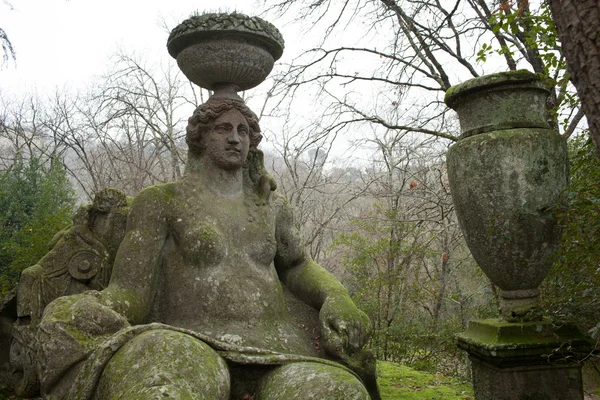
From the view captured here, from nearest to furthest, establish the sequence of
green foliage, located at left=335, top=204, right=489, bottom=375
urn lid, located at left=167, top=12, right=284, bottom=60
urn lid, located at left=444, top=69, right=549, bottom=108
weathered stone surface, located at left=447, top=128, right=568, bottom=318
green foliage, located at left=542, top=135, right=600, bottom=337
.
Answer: urn lid, located at left=167, top=12, right=284, bottom=60 < green foliage, located at left=542, top=135, right=600, bottom=337 < weathered stone surface, located at left=447, top=128, right=568, bottom=318 < urn lid, located at left=444, top=69, right=549, bottom=108 < green foliage, located at left=335, top=204, right=489, bottom=375

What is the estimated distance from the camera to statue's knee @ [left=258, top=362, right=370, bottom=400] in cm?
192

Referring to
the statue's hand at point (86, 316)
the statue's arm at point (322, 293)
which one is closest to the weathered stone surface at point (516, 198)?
the statue's arm at point (322, 293)

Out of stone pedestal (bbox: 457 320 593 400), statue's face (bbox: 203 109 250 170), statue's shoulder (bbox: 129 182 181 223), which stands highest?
statue's face (bbox: 203 109 250 170)

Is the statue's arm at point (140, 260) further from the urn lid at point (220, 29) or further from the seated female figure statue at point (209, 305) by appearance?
the urn lid at point (220, 29)

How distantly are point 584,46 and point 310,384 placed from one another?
1495 millimetres

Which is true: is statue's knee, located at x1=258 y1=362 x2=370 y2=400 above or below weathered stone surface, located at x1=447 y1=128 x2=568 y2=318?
below

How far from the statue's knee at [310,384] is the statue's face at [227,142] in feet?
3.84

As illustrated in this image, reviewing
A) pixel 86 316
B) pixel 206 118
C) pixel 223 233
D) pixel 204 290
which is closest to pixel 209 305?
pixel 204 290

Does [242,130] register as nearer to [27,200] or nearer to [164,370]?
[164,370]

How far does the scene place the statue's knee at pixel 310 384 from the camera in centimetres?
192

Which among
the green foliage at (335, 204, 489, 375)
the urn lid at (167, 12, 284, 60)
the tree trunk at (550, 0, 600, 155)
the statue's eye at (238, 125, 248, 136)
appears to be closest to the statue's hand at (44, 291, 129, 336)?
the statue's eye at (238, 125, 248, 136)

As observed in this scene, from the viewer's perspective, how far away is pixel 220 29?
2742 millimetres

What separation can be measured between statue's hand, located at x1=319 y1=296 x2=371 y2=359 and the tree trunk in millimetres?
→ 1403

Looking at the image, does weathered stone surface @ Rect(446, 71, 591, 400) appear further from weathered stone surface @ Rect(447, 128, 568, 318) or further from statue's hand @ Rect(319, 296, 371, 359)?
statue's hand @ Rect(319, 296, 371, 359)
